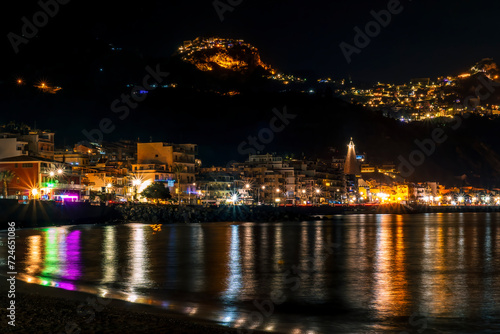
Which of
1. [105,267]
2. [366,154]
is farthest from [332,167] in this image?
[105,267]

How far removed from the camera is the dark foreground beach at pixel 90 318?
11.6 metres

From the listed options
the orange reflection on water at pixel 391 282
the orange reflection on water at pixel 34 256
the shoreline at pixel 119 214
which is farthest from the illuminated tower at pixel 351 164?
A: the orange reflection on water at pixel 34 256

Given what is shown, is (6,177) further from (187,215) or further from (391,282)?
(391,282)

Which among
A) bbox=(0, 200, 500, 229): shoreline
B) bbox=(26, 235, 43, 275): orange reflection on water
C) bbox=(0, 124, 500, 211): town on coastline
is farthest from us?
bbox=(0, 124, 500, 211): town on coastline

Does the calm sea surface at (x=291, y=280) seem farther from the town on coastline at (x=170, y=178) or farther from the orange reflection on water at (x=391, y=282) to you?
the town on coastline at (x=170, y=178)

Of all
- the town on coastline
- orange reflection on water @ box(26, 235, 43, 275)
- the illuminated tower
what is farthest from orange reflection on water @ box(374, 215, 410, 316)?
the illuminated tower

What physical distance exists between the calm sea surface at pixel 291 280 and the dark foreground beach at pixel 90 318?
927 millimetres

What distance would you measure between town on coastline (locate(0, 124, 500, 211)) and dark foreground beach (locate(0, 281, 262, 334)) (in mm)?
38838

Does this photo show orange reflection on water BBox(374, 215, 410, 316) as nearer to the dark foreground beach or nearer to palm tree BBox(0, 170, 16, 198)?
the dark foreground beach

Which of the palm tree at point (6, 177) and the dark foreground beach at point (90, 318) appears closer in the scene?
the dark foreground beach at point (90, 318)

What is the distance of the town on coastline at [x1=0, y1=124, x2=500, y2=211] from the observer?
6388 centimetres

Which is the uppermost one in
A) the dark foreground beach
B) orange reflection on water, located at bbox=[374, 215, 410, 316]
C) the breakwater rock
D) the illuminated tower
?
the illuminated tower

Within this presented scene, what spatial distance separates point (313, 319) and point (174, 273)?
951cm

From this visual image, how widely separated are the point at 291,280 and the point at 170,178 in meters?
71.6
